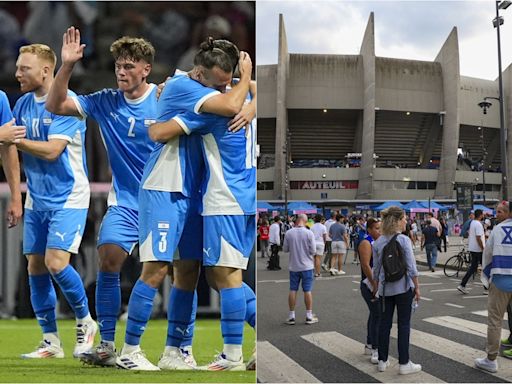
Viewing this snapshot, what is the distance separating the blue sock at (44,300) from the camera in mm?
2596

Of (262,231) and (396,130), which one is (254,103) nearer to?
(262,231)

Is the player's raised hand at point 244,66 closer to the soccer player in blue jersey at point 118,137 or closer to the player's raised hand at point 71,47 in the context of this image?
the soccer player in blue jersey at point 118,137

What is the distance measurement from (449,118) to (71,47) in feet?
134

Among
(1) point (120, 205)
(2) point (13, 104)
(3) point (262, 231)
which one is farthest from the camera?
(3) point (262, 231)

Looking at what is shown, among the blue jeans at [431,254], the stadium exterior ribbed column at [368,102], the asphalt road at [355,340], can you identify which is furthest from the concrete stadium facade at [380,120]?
the asphalt road at [355,340]

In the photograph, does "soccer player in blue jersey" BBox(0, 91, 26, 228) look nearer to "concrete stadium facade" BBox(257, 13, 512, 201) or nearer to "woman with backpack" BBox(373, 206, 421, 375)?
"woman with backpack" BBox(373, 206, 421, 375)

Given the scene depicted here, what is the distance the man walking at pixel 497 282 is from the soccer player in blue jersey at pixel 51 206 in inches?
131

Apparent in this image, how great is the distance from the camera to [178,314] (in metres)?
2.62

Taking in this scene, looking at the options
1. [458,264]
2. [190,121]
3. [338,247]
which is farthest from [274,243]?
[190,121]

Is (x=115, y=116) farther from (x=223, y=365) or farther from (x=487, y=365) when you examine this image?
(x=487, y=365)

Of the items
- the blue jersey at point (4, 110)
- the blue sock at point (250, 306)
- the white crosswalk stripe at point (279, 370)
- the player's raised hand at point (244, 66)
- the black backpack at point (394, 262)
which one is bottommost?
the white crosswalk stripe at point (279, 370)

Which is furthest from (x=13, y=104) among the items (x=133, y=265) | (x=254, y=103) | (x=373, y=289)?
(x=373, y=289)

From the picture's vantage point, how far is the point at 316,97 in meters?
31.1

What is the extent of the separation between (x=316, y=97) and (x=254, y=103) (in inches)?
1151
